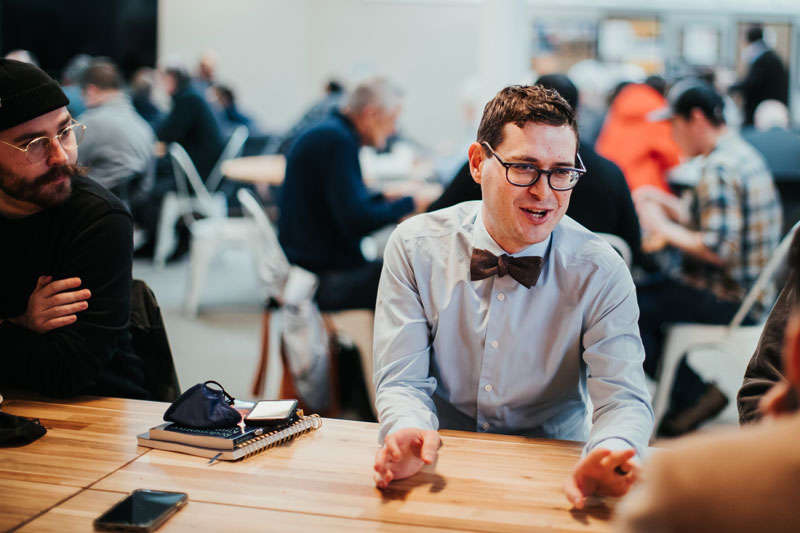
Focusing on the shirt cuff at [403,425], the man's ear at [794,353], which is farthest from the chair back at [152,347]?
the man's ear at [794,353]

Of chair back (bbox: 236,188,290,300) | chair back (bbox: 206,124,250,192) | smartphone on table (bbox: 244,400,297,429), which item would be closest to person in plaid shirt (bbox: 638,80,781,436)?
chair back (bbox: 236,188,290,300)

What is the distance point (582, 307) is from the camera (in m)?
1.76

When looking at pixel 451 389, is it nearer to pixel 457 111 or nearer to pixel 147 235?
pixel 147 235

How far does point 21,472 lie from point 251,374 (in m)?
3.10

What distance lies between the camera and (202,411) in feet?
5.33

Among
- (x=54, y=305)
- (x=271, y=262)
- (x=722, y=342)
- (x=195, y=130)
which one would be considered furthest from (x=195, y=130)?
(x=54, y=305)

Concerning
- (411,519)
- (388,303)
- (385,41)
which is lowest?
(411,519)

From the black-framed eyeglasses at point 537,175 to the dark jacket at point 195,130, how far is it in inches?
228

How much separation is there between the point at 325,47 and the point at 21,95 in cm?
976

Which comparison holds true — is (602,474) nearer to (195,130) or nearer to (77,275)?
(77,275)

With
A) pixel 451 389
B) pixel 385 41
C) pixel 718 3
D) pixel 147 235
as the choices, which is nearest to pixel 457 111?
pixel 385 41

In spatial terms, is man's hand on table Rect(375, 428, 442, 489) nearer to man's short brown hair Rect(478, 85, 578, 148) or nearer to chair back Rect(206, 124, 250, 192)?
man's short brown hair Rect(478, 85, 578, 148)

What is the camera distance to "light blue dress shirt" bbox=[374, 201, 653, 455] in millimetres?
1738

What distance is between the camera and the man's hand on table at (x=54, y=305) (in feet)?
6.26
